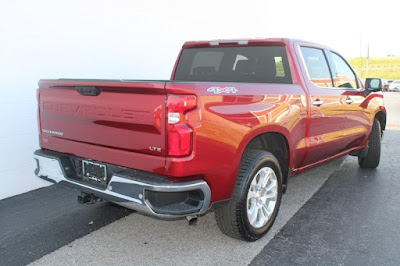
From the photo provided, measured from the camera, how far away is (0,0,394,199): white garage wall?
14.6 ft

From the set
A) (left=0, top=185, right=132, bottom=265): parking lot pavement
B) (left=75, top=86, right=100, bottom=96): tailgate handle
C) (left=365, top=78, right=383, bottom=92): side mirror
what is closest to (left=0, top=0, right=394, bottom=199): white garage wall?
(left=0, top=185, right=132, bottom=265): parking lot pavement

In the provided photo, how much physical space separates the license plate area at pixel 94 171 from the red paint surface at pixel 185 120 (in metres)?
0.07

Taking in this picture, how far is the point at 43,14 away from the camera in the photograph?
184 inches

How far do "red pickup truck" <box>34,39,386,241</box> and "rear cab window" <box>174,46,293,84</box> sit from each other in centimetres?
1

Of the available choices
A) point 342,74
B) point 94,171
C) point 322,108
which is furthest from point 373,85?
point 94,171

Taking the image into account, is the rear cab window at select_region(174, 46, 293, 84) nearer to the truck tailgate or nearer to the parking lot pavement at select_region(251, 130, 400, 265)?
the parking lot pavement at select_region(251, 130, 400, 265)

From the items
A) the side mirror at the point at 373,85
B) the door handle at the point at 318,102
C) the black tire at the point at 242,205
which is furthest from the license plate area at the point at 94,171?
the side mirror at the point at 373,85

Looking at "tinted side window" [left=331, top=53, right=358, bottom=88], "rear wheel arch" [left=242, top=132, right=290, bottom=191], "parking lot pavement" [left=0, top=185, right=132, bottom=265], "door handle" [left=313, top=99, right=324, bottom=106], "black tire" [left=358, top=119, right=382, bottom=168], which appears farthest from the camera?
"black tire" [left=358, top=119, right=382, bottom=168]

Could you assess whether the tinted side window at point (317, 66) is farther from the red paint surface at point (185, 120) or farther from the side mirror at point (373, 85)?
the side mirror at point (373, 85)

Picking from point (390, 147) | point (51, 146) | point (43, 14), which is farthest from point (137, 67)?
point (390, 147)

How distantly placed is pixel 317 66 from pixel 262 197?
5.81 ft

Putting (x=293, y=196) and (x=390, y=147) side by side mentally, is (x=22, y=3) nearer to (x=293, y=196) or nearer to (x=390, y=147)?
(x=293, y=196)

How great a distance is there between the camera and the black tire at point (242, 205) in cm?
304

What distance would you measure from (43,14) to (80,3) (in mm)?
623
